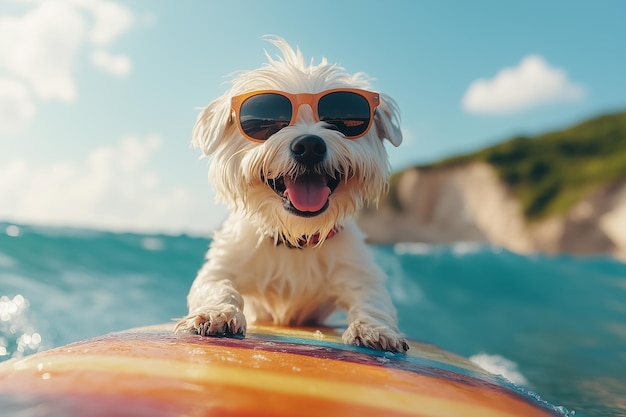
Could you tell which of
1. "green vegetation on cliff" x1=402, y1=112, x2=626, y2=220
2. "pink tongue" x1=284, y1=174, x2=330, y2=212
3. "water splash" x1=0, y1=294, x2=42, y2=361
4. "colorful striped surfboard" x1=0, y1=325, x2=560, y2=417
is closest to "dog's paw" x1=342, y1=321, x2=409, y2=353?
"colorful striped surfboard" x1=0, y1=325, x2=560, y2=417

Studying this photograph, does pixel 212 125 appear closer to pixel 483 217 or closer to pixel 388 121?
pixel 388 121

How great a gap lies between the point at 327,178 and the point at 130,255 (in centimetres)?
790

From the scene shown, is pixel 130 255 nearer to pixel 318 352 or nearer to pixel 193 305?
pixel 193 305

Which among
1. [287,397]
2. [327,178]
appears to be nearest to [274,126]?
[327,178]

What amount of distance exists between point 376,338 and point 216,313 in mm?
678

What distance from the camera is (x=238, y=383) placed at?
1520 millimetres

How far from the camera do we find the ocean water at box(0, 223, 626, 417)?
4.87 m

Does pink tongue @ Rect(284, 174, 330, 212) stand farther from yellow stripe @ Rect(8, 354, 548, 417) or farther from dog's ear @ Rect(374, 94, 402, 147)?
yellow stripe @ Rect(8, 354, 548, 417)

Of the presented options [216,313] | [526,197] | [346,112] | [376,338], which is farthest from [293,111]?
[526,197]

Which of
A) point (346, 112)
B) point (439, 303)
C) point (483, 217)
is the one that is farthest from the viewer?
point (483, 217)

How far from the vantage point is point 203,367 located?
165 cm

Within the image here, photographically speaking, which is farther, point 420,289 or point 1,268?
point 420,289

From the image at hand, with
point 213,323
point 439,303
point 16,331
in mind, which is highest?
point 439,303

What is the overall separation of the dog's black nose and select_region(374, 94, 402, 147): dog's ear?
0.61 m
